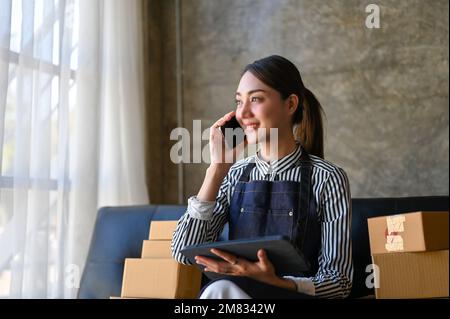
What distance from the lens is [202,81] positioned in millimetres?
2188

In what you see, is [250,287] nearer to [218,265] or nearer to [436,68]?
[218,265]

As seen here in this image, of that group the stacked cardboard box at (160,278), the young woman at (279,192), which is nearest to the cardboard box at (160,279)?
the stacked cardboard box at (160,278)

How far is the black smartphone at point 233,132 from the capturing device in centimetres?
121

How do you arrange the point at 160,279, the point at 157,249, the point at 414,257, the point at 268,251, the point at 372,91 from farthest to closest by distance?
the point at 372,91, the point at 157,249, the point at 160,279, the point at 414,257, the point at 268,251

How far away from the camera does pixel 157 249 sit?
1788 millimetres

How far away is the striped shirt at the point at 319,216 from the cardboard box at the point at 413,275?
0.20m

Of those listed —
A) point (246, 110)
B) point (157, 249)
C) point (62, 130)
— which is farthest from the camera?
point (62, 130)

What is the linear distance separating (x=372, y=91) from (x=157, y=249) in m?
1.50

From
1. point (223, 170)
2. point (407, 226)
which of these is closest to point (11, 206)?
point (223, 170)

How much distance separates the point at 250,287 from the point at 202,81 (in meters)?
1.32

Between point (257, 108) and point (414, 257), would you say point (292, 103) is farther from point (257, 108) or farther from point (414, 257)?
point (414, 257)

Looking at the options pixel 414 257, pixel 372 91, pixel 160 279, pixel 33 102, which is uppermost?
pixel 372 91

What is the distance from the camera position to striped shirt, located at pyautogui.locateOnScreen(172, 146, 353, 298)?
1164 mm

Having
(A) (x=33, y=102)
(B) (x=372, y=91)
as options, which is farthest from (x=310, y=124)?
(B) (x=372, y=91)
